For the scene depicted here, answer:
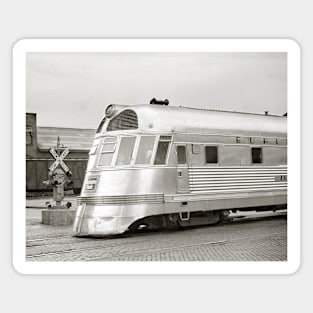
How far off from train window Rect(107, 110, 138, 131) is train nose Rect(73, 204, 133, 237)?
0.70 metres

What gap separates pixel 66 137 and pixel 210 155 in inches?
50.6

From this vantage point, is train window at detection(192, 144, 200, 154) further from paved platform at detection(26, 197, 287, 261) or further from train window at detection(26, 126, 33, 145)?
train window at detection(26, 126, 33, 145)

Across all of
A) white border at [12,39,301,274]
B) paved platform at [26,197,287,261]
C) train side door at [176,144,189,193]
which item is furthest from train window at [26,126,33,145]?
train side door at [176,144,189,193]

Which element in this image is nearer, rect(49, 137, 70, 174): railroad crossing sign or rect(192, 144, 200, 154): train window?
rect(49, 137, 70, 174): railroad crossing sign

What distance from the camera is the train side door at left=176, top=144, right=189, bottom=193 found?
679cm

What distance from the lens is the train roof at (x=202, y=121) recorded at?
6.76 metres

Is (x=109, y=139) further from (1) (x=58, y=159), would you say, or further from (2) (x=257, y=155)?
(2) (x=257, y=155)

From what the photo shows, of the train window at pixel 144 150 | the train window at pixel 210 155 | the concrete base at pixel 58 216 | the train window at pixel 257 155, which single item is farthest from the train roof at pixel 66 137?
the train window at pixel 257 155

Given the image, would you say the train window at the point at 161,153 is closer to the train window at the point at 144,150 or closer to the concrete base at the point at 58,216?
the train window at the point at 144,150
